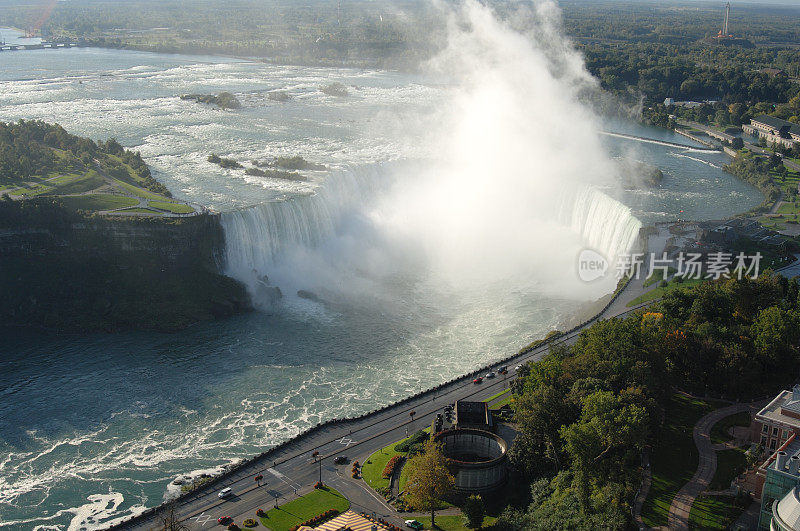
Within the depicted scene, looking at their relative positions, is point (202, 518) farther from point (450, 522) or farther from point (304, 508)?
point (450, 522)

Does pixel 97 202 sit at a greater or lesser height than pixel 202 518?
greater

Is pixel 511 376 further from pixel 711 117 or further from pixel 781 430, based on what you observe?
pixel 711 117

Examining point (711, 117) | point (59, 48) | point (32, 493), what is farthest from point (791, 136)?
point (59, 48)

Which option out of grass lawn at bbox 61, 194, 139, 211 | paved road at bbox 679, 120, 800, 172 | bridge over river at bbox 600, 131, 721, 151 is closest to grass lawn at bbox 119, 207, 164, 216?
grass lawn at bbox 61, 194, 139, 211

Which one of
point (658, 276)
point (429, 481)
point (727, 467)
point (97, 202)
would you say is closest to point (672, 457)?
point (727, 467)

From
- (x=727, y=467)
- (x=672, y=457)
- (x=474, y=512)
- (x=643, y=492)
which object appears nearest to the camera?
(x=474, y=512)

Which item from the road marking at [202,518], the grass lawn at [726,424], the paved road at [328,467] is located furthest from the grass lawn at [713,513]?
the road marking at [202,518]

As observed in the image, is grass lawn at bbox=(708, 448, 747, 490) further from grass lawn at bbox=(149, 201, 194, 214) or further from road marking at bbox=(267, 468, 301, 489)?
grass lawn at bbox=(149, 201, 194, 214)
